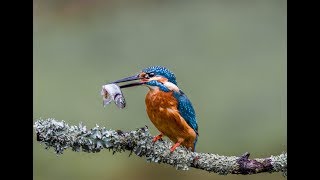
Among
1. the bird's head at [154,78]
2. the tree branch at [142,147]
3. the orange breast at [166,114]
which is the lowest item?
the tree branch at [142,147]

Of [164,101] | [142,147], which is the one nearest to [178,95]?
[164,101]

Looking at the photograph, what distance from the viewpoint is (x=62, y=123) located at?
1.73m

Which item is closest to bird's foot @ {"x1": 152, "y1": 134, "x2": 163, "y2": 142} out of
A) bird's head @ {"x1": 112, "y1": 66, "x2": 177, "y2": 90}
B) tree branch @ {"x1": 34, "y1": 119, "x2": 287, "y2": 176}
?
tree branch @ {"x1": 34, "y1": 119, "x2": 287, "y2": 176}

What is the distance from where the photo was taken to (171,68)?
1.87 m

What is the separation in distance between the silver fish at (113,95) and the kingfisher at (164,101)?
0.02 m

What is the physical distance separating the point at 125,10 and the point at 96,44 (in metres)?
0.49

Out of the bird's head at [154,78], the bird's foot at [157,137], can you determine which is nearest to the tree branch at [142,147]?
the bird's foot at [157,137]

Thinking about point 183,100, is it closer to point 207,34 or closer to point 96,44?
point 96,44

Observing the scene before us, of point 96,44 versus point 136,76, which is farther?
point 96,44

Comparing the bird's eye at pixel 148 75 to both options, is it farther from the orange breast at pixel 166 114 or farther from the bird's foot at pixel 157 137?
the bird's foot at pixel 157 137

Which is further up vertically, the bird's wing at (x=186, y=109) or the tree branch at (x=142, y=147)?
the bird's wing at (x=186, y=109)

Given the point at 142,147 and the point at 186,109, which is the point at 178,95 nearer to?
the point at 186,109

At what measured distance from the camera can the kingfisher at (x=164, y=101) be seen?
173 cm
